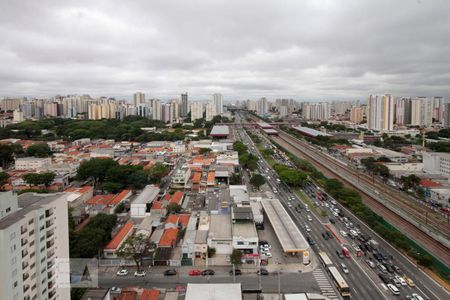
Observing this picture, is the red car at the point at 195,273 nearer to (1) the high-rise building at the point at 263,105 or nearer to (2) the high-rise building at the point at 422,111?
(2) the high-rise building at the point at 422,111

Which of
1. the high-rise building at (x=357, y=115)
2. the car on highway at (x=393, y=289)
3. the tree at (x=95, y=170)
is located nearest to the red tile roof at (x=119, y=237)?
the tree at (x=95, y=170)

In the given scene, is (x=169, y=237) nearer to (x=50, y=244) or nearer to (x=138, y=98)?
(x=50, y=244)

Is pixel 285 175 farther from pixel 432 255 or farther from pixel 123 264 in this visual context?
pixel 123 264

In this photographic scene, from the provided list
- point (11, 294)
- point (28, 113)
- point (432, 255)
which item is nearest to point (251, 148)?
point (432, 255)

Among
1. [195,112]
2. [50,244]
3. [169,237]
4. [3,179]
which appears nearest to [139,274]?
[169,237]

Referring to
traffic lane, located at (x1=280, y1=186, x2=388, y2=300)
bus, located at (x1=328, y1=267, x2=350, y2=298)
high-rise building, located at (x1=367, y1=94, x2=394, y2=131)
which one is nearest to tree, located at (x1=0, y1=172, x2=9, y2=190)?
traffic lane, located at (x1=280, y1=186, x2=388, y2=300)

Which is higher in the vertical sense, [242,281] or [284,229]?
[284,229]
